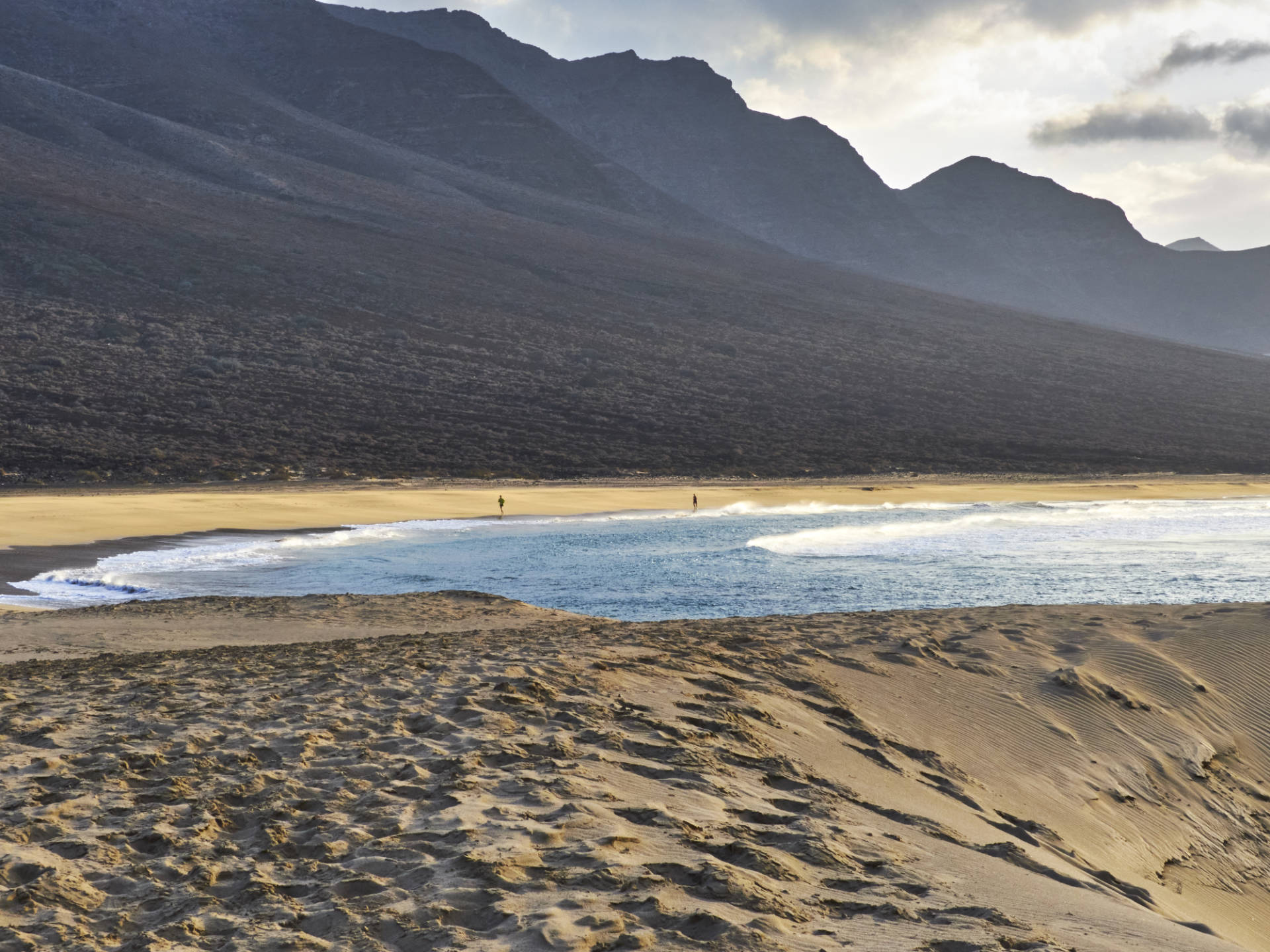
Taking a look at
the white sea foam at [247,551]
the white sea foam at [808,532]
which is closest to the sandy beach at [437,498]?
the white sea foam at [247,551]

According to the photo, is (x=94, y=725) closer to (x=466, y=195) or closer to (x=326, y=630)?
(x=326, y=630)

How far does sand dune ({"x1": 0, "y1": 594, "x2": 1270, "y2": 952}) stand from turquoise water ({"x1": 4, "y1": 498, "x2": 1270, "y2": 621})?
5.43 m

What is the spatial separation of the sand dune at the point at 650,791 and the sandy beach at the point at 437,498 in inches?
614

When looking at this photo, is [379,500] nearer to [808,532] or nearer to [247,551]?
[247,551]

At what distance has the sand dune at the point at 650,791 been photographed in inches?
158

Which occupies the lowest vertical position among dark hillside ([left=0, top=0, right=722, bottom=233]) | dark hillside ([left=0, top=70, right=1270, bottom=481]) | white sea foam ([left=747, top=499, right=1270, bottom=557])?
white sea foam ([left=747, top=499, right=1270, bottom=557])

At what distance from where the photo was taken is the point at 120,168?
82562mm

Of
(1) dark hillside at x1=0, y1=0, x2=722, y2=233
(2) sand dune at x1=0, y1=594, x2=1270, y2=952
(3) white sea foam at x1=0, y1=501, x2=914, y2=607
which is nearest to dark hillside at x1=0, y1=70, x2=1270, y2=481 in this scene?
(3) white sea foam at x1=0, y1=501, x2=914, y2=607

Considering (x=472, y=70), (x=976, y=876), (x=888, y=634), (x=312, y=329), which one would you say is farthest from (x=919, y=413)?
(x=472, y=70)

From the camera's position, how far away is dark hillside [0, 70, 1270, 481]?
47.4 metres

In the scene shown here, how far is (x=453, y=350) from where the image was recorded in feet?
208

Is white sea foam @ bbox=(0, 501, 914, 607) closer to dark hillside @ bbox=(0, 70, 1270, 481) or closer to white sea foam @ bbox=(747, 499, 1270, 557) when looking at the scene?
white sea foam @ bbox=(747, 499, 1270, 557)

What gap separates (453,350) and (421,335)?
3074 millimetres

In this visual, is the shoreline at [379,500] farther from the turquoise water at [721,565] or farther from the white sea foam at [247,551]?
the turquoise water at [721,565]
